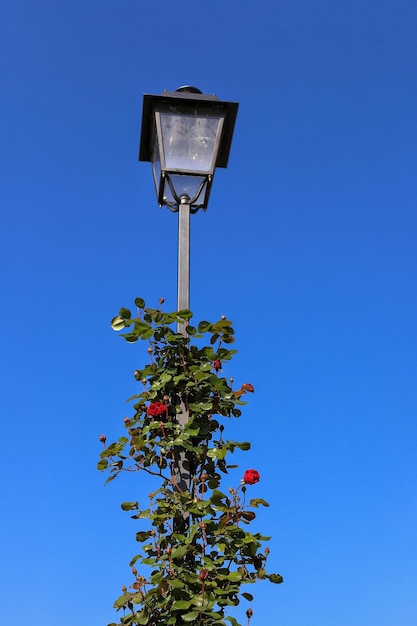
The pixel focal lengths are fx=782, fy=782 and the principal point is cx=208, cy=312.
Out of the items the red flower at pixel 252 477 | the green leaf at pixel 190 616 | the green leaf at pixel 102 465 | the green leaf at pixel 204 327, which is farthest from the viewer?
the green leaf at pixel 204 327

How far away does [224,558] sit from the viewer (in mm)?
2887

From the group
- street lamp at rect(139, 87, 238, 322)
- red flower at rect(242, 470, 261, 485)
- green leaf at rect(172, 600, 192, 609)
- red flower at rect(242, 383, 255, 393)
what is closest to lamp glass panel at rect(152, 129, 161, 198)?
street lamp at rect(139, 87, 238, 322)

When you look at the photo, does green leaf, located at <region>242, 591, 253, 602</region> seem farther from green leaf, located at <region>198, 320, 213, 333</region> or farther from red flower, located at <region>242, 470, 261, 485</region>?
green leaf, located at <region>198, 320, 213, 333</region>

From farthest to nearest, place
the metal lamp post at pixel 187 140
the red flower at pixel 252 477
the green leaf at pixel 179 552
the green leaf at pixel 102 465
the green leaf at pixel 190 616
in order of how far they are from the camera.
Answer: the metal lamp post at pixel 187 140
the green leaf at pixel 102 465
the red flower at pixel 252 477
the green leaf at pixel 179 552
the green leaf at pixel 190 616

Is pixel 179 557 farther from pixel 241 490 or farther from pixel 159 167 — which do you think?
pixel 159 167

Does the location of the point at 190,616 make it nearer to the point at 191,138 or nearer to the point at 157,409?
the point at 157,409

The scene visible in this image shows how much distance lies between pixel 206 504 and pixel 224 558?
0.21 m

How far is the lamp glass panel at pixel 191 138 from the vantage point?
3.41 meters

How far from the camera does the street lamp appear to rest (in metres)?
3.40

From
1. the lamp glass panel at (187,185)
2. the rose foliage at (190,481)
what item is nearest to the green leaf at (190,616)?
the rose foliage at (190,481)

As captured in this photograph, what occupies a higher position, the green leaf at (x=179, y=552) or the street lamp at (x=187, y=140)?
the street lamp at (x=187, y=140)

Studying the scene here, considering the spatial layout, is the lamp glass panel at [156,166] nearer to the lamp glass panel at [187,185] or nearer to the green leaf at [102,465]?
the lamp glass panel at [187,185]

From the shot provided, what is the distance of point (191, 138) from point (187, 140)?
0.07 ft

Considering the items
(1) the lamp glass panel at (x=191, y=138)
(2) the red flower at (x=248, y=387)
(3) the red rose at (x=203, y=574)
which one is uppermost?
(1) the lamp glass panel at (x=191, y=138)
